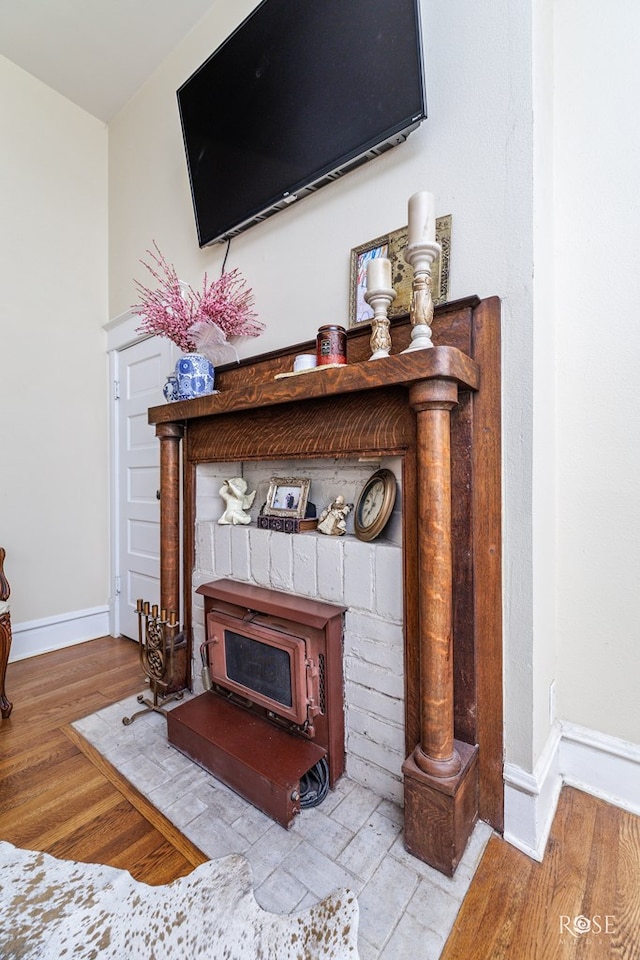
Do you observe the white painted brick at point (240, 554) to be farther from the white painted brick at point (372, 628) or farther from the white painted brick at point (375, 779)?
the white painted brick at point (375, 779)

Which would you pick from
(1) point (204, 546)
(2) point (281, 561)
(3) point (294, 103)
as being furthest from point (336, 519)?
(3) point (294, 103)

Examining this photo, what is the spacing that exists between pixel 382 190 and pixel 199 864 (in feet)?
7.09

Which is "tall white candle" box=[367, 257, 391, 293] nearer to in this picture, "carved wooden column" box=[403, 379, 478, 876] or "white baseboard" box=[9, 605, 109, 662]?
"carved wooden column" box=[403, 379, 478, 876]

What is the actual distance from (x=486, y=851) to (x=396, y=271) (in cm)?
176

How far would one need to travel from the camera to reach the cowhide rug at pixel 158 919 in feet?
2.93

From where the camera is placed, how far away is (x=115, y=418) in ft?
9.28

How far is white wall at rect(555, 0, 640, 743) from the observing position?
4.15ft

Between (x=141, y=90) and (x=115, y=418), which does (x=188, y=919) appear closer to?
(x=115, y=418)

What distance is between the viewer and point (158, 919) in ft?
3.14

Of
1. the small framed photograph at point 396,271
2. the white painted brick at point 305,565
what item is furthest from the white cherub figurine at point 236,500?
the small framed photograph at point 396,271

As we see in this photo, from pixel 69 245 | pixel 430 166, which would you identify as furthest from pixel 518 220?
pixel 69 245

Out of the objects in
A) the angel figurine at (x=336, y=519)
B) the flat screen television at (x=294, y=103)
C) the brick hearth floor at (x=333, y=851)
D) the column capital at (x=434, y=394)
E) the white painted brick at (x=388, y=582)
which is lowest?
the brick hearth floor at (x=333, y=851)

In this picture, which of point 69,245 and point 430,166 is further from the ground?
point 69,245

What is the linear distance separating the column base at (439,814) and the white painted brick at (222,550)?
100cm
